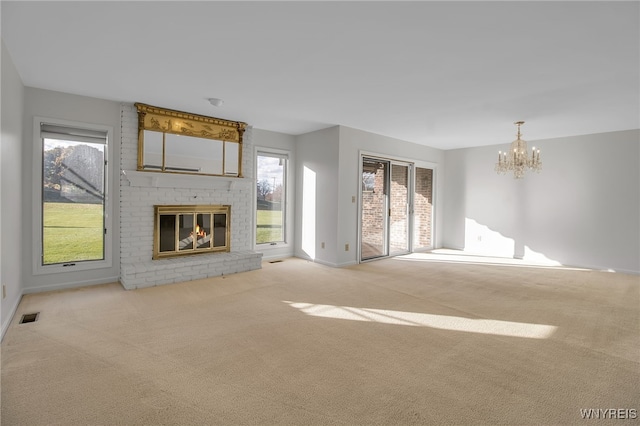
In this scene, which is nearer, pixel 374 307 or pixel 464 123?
pixel 374 307

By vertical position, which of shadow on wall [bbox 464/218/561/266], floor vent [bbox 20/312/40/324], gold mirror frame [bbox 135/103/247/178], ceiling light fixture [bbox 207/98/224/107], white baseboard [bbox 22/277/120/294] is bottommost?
floor vent [bbox 20/312/40/324]

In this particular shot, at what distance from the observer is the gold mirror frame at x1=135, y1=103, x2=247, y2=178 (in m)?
4.51

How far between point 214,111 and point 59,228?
8.15 ft

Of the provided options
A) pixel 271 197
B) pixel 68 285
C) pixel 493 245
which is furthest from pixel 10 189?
pixel 493 245

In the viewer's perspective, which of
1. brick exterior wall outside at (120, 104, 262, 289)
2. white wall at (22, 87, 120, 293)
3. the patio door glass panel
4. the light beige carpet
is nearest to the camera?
the light beige carpet

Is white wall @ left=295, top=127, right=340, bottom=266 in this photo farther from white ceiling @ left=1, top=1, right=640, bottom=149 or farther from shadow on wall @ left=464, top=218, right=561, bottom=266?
shadow on wall @ left=464, top=218, right=561, bottom=266

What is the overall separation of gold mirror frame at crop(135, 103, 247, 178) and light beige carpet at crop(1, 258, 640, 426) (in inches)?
70.5

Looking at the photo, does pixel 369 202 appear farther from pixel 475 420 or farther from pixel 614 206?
pixel 475 420

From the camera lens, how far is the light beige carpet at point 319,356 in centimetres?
183

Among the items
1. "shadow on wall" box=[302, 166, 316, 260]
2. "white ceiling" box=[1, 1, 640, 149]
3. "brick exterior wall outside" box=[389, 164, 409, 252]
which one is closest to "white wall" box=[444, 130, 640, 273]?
"white ceiling" box=[1, 1, 640, 149]

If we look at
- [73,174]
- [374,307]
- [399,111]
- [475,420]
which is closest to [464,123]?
[399,111]

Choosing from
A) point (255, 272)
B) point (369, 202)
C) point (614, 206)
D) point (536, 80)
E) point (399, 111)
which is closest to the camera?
point (536, 80)

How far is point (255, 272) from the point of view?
5.14m

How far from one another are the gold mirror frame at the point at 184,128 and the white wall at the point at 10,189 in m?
1.24
